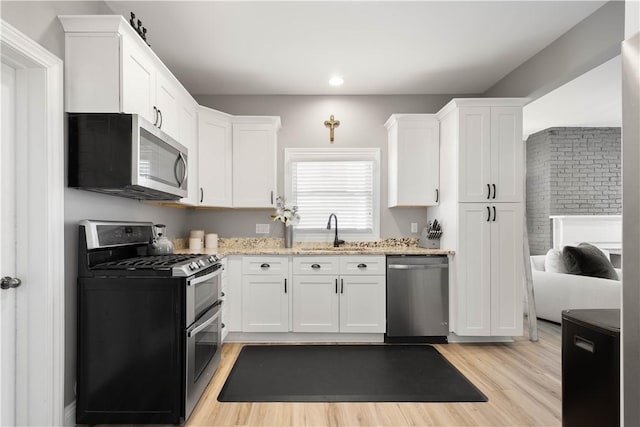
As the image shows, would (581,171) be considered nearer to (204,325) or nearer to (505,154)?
(505,154)

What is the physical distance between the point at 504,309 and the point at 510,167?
1.33 metres

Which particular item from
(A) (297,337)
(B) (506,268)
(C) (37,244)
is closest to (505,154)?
(B) (506,268)

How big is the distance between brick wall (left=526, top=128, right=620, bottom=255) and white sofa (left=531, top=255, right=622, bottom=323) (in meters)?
1.98

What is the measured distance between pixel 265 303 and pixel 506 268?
7.57 feet

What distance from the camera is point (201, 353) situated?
230 cm

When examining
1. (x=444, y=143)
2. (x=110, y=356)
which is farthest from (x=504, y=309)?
(x=110, y=356)

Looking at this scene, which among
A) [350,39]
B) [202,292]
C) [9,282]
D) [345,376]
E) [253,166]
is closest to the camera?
[9,282]

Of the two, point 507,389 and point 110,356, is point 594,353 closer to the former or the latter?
point 507,389

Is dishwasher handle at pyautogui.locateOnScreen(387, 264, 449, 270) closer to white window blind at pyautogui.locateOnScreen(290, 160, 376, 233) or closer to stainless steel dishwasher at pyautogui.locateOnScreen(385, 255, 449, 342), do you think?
stainless steel dishwasher at pyautogui.locateOnScreen(385, 255, 449, 342)

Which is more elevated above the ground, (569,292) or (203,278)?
(203,278)

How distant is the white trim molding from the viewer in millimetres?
1827

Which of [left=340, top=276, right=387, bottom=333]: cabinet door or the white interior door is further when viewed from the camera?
[left=340, top=276, right=387, bottom=333]: cabinet door

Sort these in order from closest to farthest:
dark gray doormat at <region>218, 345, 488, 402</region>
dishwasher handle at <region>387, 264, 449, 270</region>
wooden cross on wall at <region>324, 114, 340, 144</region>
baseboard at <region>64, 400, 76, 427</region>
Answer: baseboard at <region>64, 400, 76, 427</region>
dark gray doormat at <region>218, 345, 488, 402</region>
dishwasher handle at <region>387, 264, 449, 270</region>
wooden cross on wall at <region>324, 114, 340, 144</region>

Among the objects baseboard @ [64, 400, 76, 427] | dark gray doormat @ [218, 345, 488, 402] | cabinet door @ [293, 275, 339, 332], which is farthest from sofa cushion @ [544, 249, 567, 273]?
baseboard @ [64, 400, 76, 427]
